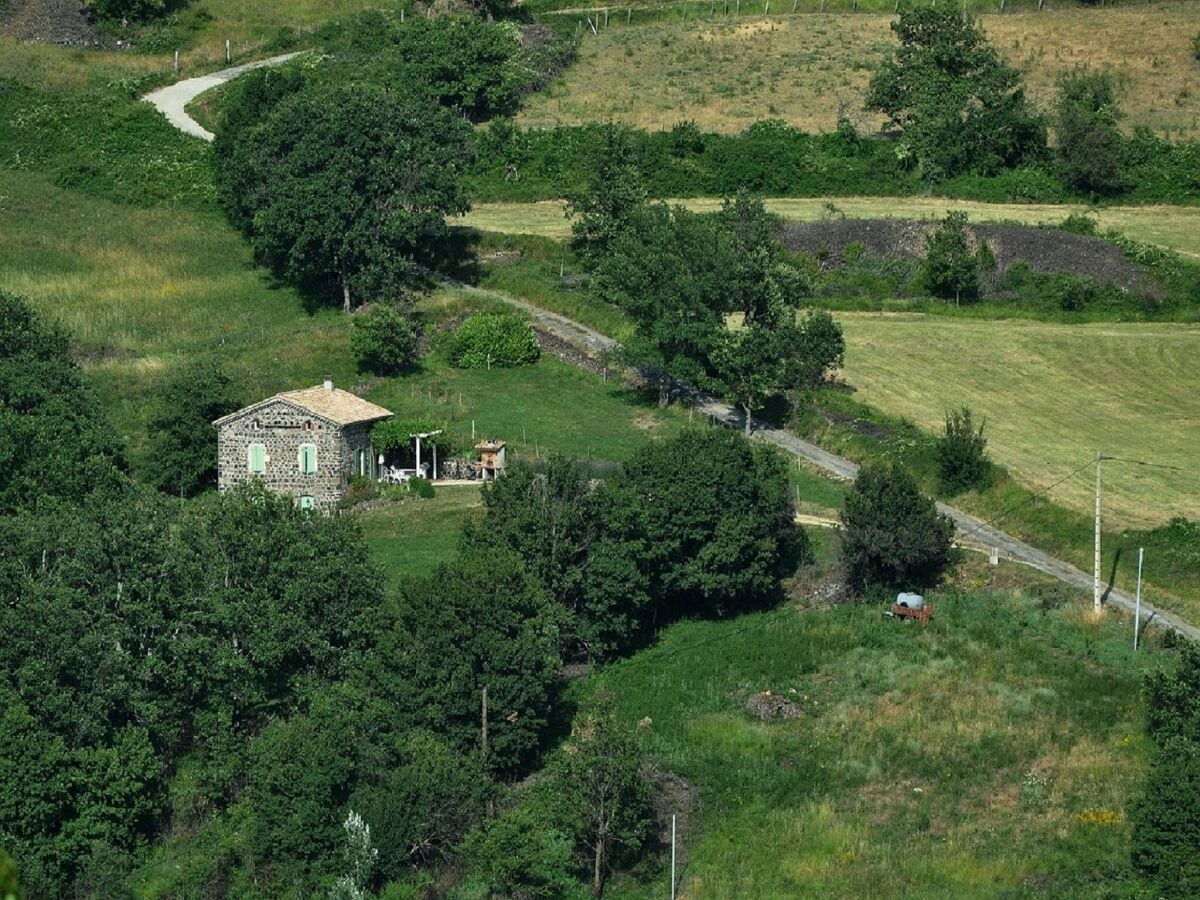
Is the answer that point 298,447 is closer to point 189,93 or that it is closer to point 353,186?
point 353,186

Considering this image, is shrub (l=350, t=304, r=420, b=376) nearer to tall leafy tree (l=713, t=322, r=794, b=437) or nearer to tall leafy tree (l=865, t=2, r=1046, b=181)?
tall leafy tree (l=713, t=322, r=794, b=437)

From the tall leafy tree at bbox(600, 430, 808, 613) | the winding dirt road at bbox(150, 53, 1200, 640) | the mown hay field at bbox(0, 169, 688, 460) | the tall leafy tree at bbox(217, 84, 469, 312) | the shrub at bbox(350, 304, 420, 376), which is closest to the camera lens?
the winding dirt road at bbox(150, 53, 1200, 640)

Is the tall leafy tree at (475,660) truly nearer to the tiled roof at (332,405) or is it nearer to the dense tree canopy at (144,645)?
the dense tree canopy at (144,645)

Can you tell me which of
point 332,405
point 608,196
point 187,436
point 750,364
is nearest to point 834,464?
point 750,364

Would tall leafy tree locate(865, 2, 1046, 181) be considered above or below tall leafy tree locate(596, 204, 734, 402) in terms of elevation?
above

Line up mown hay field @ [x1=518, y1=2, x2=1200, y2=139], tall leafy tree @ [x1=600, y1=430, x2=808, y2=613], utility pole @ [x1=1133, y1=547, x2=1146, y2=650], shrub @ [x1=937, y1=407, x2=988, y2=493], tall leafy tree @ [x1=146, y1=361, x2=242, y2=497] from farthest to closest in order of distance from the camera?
mown hay field @ [x1=518, y1=2, x2=1200, y2=139], tall leafy tree @ [x1=146, y1=361, x2=242, y2=497], shrub @ [x1=937, y1=407, x2=988, y2=493], tall leafy tree @ [x1=600, y1=430, x2=808, y2=613], utility pole @ [x1=1133, y1=547, x2=1146, y2=650]

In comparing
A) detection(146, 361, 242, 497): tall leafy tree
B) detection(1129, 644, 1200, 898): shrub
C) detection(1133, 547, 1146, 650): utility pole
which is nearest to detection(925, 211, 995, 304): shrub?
detection(1133, 547, 1146, 650): utility pole

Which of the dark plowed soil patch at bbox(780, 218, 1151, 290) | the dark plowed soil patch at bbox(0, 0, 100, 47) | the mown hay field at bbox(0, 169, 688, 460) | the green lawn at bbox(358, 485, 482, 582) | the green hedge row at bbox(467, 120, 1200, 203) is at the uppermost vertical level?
the dark plowed soil patch at bbox(0, 0, 100, 47)
